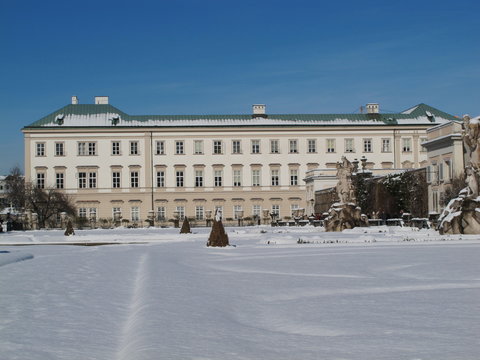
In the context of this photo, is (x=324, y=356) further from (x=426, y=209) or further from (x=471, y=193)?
(x=426, y=209)

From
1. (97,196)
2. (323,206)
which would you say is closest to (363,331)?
(323,206)

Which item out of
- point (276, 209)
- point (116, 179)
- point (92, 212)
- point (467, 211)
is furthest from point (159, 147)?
point (467, 211)

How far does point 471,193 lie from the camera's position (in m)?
21.0

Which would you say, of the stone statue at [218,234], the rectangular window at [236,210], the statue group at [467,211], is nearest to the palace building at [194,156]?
the rectangular window at [236,210]

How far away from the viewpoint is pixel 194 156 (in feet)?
201

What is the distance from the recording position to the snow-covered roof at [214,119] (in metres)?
61.0

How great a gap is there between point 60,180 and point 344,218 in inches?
1431

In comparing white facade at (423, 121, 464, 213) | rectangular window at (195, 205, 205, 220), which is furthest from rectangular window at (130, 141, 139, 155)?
white facade at (423, 121, 464, 213)

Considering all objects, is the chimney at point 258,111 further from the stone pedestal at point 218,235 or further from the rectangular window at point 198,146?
the stone pedestal at point 218,235

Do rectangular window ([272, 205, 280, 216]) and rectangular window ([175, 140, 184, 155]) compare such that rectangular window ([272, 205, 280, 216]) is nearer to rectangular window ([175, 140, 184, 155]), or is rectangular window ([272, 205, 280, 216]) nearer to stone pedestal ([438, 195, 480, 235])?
rectangular window ([175, 140, 184, 155])

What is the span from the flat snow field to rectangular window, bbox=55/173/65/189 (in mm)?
49295

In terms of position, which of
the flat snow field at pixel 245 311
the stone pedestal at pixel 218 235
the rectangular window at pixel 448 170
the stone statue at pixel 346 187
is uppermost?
the rectangular window at pixel 448 170

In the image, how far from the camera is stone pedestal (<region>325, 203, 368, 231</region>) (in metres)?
28.8

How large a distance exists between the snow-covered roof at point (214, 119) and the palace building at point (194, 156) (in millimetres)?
87
